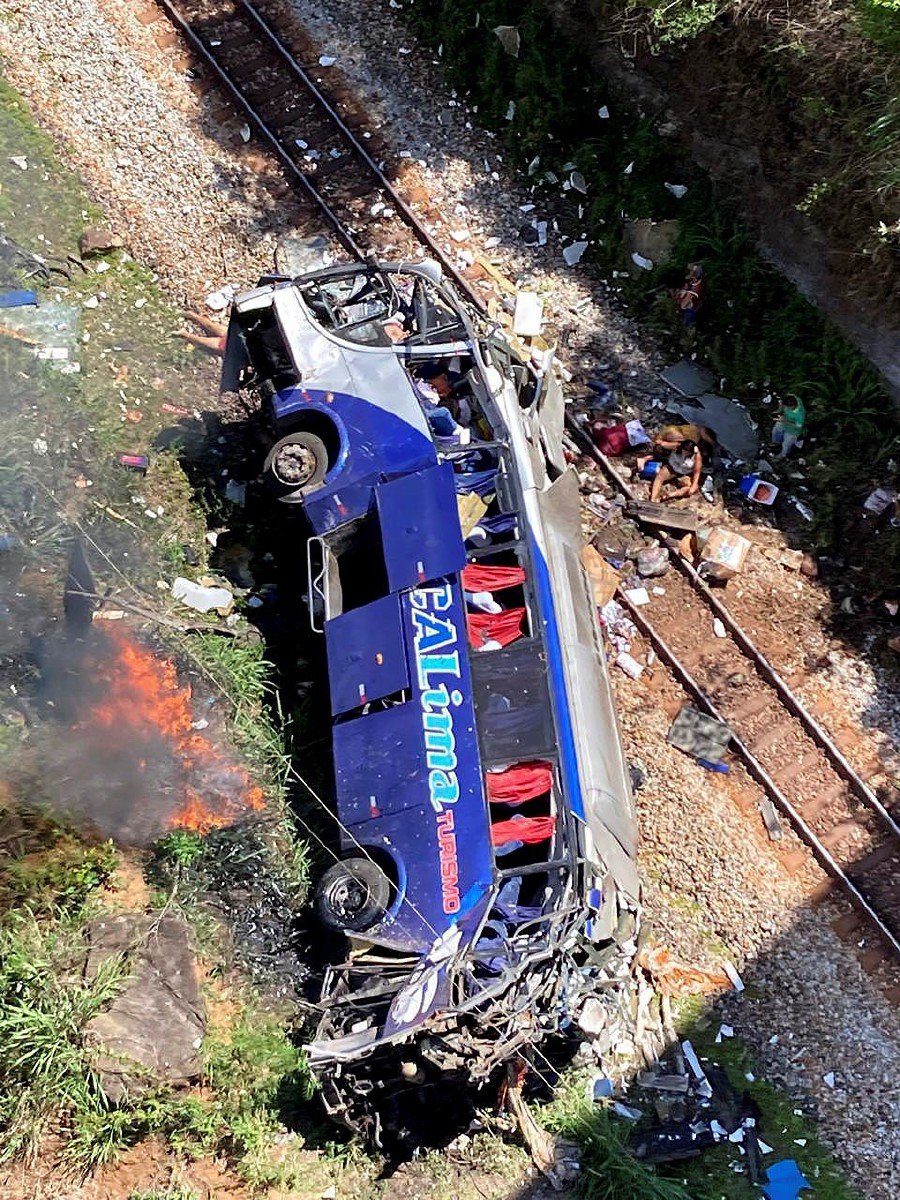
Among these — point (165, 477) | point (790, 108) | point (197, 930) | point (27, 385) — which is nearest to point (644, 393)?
point (790, 108)

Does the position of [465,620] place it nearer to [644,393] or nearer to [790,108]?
[644,393]

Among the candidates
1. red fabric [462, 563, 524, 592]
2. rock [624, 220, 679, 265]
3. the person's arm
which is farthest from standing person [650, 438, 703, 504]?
red fabric [462, 563, 524, 592]

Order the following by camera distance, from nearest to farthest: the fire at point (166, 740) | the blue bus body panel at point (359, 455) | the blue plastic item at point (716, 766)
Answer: the fire at point (166, 740) → the blue bus body panel at point (359, 455) → the blue plastic item at point (716, 766)

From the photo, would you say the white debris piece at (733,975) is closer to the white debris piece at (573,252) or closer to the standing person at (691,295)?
the standing person at (691,295)

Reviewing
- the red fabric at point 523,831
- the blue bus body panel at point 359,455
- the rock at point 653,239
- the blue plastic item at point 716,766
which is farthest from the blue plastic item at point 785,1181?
the rock at point 653,239

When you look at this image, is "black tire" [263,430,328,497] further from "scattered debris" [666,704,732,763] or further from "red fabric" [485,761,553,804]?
"scattered debris" [666,704,732,763]

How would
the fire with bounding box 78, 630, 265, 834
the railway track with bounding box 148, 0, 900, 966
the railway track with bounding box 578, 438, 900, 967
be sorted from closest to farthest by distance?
1. the fire with bounding box 78, 630, 265, 834
2. the railway track with bounding box 578, 438, 900, 967
3. the railway track with bounding box 148, 0, 900, 966
